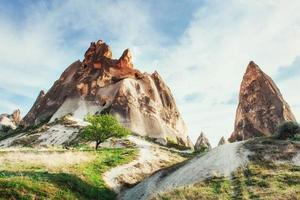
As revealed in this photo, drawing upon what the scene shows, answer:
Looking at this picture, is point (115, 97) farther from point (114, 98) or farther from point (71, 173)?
point (71, 173)

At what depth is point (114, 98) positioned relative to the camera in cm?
14288

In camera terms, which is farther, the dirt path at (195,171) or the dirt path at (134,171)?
the dirt path at (134,171)

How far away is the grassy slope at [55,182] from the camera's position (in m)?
30.6

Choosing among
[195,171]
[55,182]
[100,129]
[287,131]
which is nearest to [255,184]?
[195,171]

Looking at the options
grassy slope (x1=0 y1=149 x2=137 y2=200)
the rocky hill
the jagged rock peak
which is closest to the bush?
grassy slope (x1=0 y1=149 x2=137 y2=200)

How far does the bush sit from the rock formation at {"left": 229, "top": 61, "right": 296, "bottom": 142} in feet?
365

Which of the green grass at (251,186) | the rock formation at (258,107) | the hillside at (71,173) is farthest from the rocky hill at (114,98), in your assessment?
the green grass at (251,186)

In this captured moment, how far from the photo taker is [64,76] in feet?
575

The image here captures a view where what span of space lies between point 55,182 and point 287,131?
26522mm

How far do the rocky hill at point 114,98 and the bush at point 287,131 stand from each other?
86257 mm

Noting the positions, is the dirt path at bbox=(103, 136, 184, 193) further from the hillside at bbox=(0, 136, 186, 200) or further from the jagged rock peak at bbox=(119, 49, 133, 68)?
the jagged rock peak at bbox=(119, 49, 133, 68)

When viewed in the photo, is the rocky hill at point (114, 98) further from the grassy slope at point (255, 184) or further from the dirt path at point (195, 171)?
the grassy slope at point (255, 184)

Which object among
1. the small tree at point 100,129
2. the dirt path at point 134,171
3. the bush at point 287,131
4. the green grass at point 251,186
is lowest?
the green grass at point 251,186

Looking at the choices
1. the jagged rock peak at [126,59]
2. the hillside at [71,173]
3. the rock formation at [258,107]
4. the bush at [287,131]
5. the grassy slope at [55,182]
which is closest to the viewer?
the grassy slope at [55,182]
